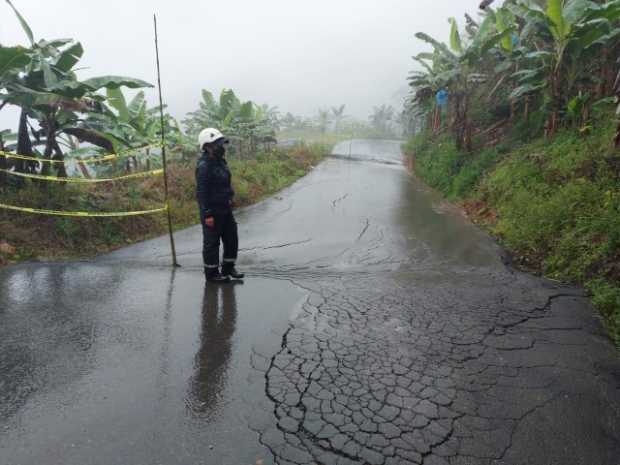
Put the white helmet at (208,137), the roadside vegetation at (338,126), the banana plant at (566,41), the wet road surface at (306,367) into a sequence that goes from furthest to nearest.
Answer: the roadside vegetation at (338,126) < the banana plant at (566,41) < the white helmet at (208,137) < the wet road surface at (306,367)

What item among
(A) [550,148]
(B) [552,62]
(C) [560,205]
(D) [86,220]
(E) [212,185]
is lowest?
(D) [86,220]

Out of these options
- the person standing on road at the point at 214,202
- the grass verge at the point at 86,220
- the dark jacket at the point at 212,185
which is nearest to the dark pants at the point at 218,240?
the person standing on road at the point at 214,202

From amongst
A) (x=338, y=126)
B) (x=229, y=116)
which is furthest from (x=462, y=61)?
(x=338, y=126)

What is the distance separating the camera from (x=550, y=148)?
27.8 ft

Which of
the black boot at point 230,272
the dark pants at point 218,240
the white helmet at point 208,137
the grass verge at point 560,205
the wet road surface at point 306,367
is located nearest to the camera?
the wet road surface at point 306,367

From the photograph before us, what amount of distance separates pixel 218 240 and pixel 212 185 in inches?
27.4

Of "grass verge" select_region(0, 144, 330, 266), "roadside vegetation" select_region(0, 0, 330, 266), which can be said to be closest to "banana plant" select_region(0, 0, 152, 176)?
"roadside vegetation" select_region(0, 0, 330, 266)

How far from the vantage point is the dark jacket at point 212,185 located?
5.12 meters

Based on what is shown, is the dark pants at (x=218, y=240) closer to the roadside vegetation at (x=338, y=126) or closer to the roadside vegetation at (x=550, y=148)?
the roadside vegetation at (x=550, y=148)

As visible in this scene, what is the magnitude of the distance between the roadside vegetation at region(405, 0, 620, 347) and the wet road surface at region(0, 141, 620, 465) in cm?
57

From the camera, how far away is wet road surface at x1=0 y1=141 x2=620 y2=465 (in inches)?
96.8

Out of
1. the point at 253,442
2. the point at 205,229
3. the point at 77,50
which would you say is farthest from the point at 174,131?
the point at 253,442

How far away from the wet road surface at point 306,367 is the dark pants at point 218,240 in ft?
1.22

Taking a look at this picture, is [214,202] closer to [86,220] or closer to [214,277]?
[214,277]
